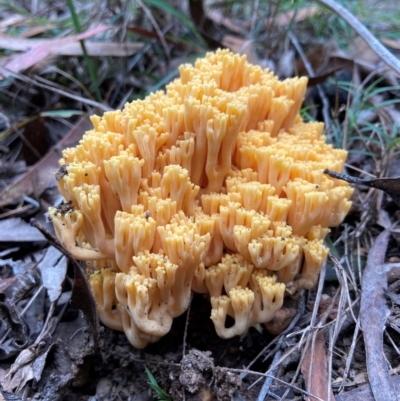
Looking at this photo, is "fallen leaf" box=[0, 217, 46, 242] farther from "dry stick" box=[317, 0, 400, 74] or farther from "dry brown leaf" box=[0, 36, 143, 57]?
"dry stick" box=[317, 0, 400, 74]

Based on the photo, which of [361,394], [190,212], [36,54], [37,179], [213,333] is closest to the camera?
[361,394]

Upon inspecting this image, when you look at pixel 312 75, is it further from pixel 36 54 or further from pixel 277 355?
pixel 277 355

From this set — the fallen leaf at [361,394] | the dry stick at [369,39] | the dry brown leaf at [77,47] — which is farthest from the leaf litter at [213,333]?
the dry stick at [369,39]

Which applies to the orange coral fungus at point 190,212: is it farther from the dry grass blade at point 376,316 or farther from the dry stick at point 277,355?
the dry grass blade at point 376,316

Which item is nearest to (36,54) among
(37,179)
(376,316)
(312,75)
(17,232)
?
(37,179)

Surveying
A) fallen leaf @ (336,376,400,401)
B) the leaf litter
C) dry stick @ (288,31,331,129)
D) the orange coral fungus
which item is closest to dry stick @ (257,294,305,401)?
the leaf litter

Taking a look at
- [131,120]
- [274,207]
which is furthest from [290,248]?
[131,120]
